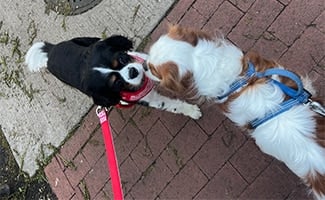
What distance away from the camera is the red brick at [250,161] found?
3621mm

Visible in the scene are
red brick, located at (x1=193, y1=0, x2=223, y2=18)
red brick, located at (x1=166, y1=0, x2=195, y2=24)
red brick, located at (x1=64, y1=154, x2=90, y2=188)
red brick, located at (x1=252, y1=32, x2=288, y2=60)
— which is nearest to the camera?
red brick, located at (x1=252, y1=32, x2=288, y2=60)

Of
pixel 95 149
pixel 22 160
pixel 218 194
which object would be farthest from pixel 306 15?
pixel 22 160

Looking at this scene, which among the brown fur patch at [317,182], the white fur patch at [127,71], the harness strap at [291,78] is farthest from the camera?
the white fur patch at [127,71]

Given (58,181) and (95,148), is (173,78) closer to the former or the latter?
(95,148)

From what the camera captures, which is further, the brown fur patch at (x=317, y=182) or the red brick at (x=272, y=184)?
the red brick at (x=272, y=184)

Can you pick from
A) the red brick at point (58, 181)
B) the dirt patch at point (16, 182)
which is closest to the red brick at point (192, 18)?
the red brick at point (58, 181)

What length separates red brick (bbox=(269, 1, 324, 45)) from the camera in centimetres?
368

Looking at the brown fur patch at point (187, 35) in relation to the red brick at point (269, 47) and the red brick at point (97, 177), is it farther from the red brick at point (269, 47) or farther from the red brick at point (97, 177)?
the red brick at point (97, 177)

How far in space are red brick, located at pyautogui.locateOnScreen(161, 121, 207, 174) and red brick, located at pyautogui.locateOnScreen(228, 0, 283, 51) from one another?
75 cm

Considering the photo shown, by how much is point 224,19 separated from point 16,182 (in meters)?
2.57

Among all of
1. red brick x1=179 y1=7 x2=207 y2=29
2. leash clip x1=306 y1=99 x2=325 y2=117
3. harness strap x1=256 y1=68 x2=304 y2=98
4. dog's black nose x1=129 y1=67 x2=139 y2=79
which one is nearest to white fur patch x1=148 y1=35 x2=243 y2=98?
harness strap x1=256 y1=68 x2=304 y2=98

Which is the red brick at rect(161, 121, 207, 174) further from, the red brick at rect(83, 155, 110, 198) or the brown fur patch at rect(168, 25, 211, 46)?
the brown fur patch at rect(168, 25, 211, 46)

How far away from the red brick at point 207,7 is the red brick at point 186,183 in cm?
123

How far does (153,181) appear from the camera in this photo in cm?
407
